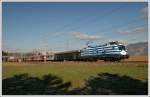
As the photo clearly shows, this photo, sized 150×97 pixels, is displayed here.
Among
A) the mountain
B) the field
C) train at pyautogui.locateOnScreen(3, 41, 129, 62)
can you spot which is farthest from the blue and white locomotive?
the field

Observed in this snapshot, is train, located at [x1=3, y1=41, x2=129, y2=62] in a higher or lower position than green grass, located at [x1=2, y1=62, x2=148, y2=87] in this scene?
higher

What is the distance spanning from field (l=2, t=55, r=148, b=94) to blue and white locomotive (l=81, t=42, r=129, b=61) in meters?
0.32

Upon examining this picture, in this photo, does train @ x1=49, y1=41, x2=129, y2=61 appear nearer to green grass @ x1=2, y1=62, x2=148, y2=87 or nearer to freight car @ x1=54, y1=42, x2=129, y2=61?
freight car @ x1=54, y1=42, x2=129, y2=61

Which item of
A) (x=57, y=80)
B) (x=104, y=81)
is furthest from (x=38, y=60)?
(x=104, y=81)

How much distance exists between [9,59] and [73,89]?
1.47 meters

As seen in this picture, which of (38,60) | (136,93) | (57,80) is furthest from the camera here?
(38,60)

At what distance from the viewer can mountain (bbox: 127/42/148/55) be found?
6.06 meters

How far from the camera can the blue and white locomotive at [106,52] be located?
6.79m

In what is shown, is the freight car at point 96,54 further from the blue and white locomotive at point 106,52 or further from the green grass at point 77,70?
the green grass at point 77,70

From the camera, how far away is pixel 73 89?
624 cm

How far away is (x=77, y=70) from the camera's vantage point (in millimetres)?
6746

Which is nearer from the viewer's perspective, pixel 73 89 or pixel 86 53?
pixel 73 89

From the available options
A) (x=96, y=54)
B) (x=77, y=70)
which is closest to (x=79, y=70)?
(x=77, y=70)

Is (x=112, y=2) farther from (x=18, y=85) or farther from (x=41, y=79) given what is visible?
(x=18, y=85)
